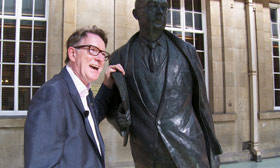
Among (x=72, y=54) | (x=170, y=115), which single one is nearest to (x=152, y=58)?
(x=170, y=115)

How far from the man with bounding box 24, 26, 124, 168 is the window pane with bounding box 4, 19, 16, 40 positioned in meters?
6.32

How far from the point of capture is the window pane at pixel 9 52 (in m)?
6.83

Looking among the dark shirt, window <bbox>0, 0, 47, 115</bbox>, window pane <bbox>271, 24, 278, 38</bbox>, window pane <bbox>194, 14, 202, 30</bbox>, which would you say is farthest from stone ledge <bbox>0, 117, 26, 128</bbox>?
window pane <bbox>271, 24, 278, 38</bbox>

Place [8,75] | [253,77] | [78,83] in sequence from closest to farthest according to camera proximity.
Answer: [78,83]
[8,75]
[253,77]

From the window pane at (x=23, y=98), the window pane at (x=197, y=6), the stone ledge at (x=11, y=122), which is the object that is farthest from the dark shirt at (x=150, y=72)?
the window pane at (x=197, y=6)

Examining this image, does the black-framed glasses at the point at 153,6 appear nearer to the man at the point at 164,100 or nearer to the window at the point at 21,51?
the man at the point at 164,100

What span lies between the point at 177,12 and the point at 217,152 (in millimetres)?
7215

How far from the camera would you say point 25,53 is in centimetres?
695

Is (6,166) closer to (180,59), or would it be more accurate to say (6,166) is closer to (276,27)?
(180,59)

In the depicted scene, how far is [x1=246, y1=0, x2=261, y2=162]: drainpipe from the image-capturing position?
26.3 feet

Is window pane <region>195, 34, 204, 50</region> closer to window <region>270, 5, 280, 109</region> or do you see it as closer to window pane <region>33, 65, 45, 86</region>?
window <region>270, 5, 280, 109</region>

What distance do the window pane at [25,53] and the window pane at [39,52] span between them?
0.51ft

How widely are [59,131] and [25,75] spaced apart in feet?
21.0

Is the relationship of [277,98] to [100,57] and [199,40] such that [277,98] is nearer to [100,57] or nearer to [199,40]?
[199,40]
